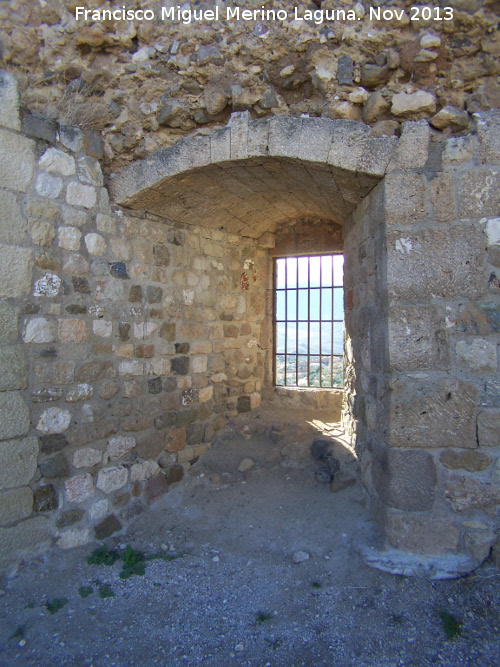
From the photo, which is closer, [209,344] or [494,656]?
[494,656]

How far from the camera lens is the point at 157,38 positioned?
309 cm

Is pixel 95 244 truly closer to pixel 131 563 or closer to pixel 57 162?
pixel 57 162

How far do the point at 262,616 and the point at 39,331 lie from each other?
197 cm

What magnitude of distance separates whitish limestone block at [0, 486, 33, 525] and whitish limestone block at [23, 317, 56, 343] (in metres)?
0.84

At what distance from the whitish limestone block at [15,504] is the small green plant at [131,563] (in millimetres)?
640

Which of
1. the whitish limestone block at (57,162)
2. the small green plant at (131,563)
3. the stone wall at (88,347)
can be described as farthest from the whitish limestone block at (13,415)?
the whitish limestone block at (57,162)

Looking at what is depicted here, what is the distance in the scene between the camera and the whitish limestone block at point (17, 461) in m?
2.43

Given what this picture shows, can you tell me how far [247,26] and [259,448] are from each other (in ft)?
10.3

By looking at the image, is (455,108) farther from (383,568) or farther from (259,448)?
(259,448)

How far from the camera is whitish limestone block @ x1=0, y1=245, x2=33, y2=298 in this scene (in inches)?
97.3

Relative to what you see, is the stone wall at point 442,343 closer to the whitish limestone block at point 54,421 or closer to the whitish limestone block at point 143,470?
the whitish limestone block at point 143,470

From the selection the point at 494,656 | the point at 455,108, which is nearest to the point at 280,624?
the point at 494,656

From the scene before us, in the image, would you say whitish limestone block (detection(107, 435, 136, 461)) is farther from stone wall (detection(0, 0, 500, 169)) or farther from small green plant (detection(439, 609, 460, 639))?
small green plant (detection(439, 609, 460, 639))

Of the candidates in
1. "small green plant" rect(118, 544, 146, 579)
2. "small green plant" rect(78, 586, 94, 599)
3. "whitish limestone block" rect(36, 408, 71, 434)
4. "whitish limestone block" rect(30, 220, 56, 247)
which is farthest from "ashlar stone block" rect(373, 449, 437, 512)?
"whitish limestone block" rect(30, 220, 56, 247)
